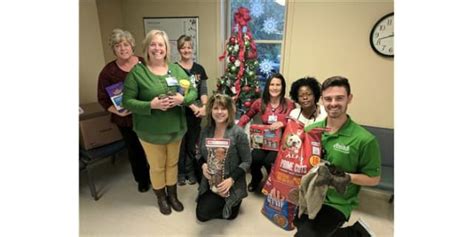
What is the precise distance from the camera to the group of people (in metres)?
1.27

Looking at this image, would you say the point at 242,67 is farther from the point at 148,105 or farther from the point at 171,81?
the point at 148,105

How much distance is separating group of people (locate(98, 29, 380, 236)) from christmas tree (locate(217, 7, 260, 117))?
0.32 m

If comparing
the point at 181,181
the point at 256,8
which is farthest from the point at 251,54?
the point at 181,181

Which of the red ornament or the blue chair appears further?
the red ornament

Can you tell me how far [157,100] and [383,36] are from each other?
216 centimetres

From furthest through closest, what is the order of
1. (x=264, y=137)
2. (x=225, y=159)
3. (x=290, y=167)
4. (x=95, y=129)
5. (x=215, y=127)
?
1. (x=95, y=129)
2. (x=264, y=137)
3. (x=215, y=127)
4. (x=225, y=159)
5. (x=290, y=167)

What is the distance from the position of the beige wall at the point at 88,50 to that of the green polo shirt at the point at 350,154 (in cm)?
278

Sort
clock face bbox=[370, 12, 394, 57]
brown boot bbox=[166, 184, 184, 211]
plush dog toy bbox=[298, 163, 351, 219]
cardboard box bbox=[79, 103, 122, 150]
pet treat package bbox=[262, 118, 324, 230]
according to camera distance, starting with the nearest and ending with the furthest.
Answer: plush dog toy bbox=[298, 163, 351, 219] → pet treat package bbox=[262, 118, 324, 230] → brown boot bbox=[166, 184, 184, 211] → cardboard box bbox=[79, 103, 122, 150] → clock face bbox=[370, 12, 394, 57]

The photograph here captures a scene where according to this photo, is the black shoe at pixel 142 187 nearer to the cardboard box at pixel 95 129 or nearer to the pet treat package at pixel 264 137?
the cardboard box at pixel 95 129

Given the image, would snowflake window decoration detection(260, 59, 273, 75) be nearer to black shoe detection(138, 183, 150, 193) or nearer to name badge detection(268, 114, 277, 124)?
name badge detection(268, 114, 277, 124)

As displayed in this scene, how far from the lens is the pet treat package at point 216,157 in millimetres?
1621

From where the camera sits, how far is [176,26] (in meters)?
3.19

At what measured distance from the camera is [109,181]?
2.46 metres

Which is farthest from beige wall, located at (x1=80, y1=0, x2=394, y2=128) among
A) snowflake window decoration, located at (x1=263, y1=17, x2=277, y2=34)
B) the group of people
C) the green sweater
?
the green sweater
